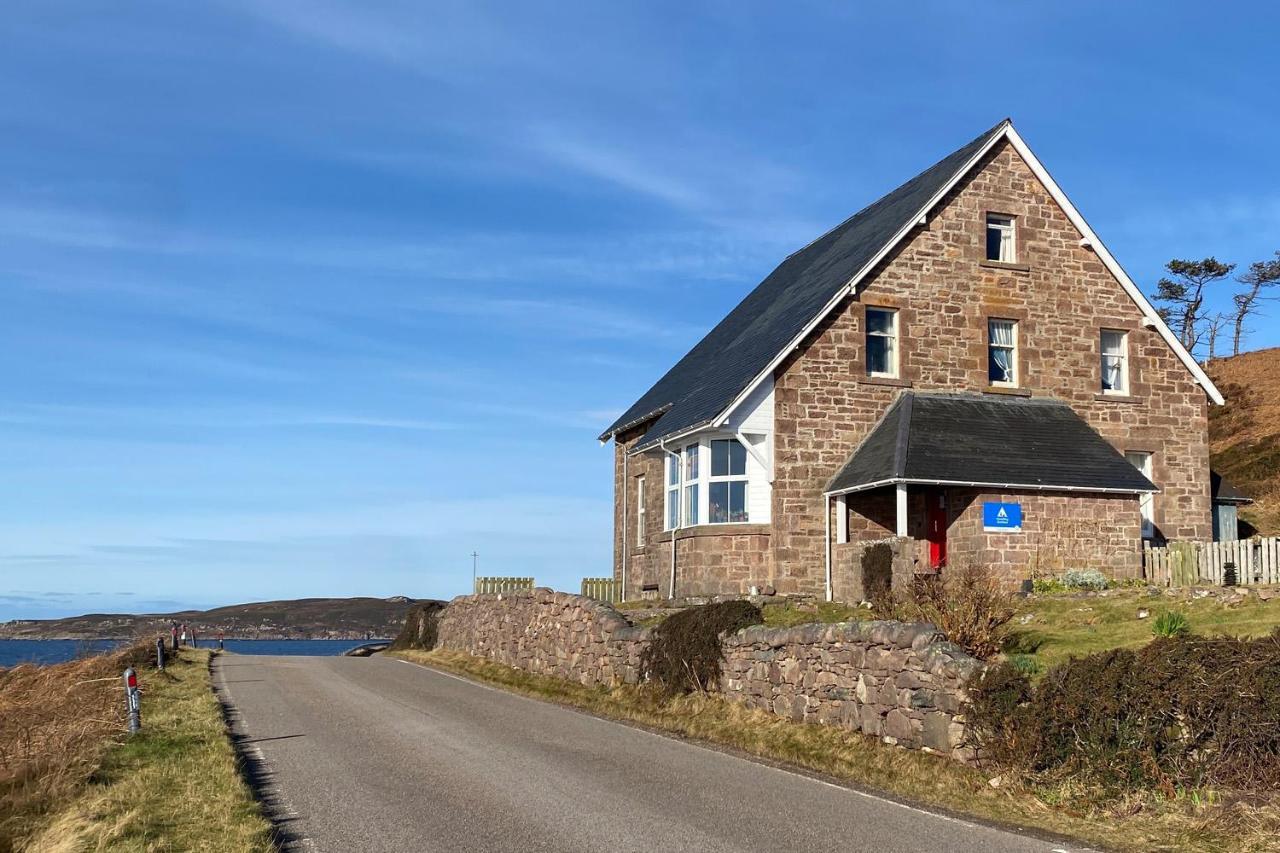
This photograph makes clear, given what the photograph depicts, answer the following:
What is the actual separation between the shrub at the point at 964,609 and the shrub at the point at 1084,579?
16.1ft

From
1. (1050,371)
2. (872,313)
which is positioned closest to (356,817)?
(872,313)

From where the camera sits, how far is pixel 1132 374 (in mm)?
29891

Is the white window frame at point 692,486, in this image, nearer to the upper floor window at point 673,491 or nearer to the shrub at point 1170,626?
the upper floor window at point 673,491

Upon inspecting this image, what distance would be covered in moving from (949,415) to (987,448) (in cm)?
163

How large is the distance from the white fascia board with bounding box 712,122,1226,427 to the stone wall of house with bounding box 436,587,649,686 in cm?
560

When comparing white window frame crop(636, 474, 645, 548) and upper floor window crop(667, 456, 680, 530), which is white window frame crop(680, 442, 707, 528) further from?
white window frame crop(636, 474, 645, 548)

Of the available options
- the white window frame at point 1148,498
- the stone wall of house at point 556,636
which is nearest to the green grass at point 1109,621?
the stone wall of house at point 556,636

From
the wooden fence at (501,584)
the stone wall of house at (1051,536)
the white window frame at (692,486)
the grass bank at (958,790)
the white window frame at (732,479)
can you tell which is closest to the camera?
the grass bank at (958,790)

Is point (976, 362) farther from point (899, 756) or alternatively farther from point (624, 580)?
point (899, 756)

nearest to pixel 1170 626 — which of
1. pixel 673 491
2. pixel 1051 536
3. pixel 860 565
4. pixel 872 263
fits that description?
pixel 1051 536

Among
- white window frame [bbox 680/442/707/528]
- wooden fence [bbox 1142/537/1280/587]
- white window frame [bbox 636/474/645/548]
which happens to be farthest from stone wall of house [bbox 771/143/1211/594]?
white window frame [bbox 636/474/645/548]

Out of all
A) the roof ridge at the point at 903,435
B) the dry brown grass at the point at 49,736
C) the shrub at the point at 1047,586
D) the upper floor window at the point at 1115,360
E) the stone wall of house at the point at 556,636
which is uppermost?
the upper floor window at the point at 1115,360

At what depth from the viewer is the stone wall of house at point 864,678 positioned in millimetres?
12180

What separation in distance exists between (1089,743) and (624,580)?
24.2m
